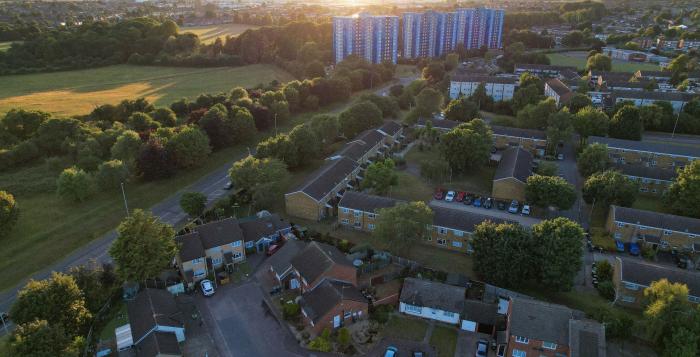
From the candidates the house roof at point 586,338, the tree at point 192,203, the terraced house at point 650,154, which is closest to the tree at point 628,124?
the terraced house at point 650,154

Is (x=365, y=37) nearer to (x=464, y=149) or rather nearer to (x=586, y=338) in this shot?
(x=464, y=149)

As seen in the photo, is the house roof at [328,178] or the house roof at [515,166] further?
the house roof at [515,166]

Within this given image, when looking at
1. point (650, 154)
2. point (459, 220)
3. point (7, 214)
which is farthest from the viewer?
point (650, 154)

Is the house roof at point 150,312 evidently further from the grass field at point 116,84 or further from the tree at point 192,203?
the grass field at point 116,84

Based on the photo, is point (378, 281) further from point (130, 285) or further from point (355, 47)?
point (355, 47)

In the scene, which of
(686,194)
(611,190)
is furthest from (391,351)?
(686,194)

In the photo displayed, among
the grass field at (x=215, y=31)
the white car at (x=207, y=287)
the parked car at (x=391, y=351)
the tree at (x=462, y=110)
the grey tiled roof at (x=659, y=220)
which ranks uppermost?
the grass field at (x=215, y=31)
